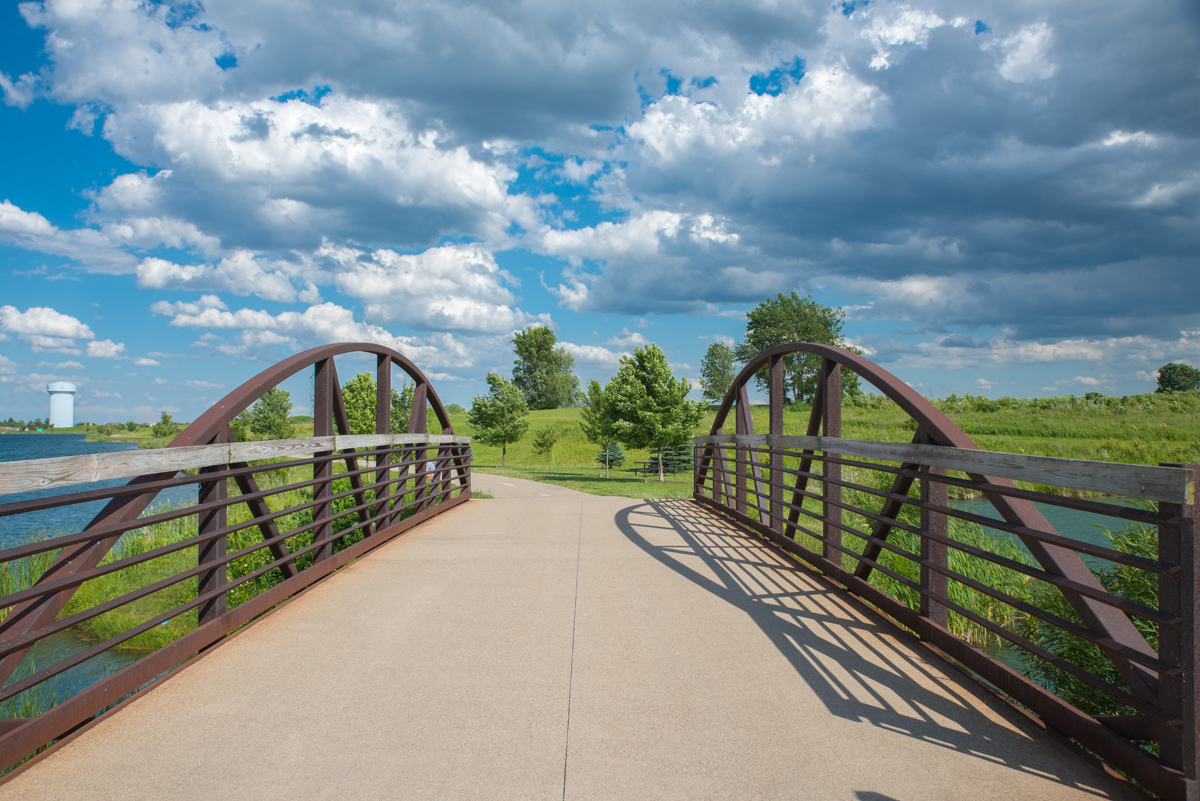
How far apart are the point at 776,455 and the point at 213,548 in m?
5.55

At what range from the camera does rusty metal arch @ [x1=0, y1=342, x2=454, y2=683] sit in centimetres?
290

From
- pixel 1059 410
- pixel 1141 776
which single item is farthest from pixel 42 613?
pixel 1059 410

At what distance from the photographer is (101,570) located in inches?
123

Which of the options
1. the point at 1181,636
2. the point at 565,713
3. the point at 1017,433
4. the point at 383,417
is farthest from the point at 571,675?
the point at 1017,433

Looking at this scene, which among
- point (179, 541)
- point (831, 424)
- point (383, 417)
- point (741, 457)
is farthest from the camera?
point (741, 457)

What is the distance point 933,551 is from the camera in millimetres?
4117

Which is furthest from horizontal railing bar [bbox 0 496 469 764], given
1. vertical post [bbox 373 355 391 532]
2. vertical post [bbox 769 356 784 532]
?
vertical post [bbox 769 356 784 532]

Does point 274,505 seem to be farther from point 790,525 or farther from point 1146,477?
point 1146,477

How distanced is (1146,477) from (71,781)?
4.10 m

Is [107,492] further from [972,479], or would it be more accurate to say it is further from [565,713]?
[972,479]

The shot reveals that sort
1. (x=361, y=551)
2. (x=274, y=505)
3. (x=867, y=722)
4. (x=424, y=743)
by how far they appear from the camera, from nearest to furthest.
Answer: (x=424, y=743) → (x=867, y=722) → (x=361, y=551) → (x=274, y=505)

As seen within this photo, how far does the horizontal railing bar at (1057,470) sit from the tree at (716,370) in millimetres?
83352

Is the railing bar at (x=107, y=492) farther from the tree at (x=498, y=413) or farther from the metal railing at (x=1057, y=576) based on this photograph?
the tree at (x=498, y=413)

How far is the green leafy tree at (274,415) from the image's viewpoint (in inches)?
1602
